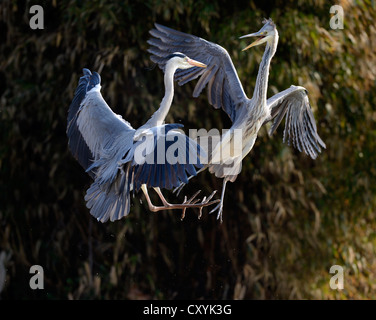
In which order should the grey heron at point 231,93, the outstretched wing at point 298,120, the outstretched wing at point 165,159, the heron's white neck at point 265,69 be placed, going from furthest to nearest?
the outstretched wing at point 298,120 < the grey heron at point 231,93 < the heron's white neck at point 265,69 < the outstretched wing at point 165,159

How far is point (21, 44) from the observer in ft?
15.6

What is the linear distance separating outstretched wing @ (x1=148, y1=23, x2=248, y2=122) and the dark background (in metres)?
1.41

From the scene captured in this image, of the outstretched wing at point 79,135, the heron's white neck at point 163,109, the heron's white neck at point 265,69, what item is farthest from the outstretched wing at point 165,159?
the outstretched wing at point 79,135

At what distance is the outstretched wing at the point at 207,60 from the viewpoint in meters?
2.99

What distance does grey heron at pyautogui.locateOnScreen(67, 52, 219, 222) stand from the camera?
2307 millimetres

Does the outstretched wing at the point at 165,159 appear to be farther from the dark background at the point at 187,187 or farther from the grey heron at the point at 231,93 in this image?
the dark background at the point at 187,187

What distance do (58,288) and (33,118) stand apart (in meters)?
1.09

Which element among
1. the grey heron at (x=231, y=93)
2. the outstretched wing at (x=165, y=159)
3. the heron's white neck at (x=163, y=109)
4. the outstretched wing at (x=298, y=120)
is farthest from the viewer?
the outstretched wing at (x=298, y=120)

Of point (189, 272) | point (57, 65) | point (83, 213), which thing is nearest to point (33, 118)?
point (57, 65)

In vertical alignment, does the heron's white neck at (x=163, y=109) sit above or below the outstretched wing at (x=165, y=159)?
above


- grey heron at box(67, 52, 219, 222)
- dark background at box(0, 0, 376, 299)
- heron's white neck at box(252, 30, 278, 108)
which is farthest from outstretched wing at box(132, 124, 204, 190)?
→ dark background at box(0, 0, 376, 299)

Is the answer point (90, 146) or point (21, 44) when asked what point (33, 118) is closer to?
point (21, 44)

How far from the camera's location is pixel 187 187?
15.2 ft

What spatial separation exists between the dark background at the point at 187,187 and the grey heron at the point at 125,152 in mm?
1530
